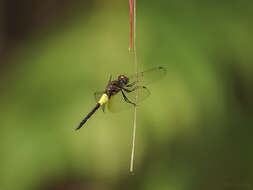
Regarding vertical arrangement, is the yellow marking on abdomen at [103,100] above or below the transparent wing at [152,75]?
below

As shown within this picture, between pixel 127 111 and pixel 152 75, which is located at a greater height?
pixel 152 75

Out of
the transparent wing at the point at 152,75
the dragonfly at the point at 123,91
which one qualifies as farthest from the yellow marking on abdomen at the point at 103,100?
the transparent wing at the point at 152,75

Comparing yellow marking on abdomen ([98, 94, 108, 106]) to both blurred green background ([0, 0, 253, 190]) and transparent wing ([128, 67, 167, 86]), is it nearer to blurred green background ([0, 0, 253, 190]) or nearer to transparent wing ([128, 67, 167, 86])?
blurred green background ([0, 0, 253, 190])

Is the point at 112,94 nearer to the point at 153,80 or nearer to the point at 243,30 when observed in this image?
the point at 153,80

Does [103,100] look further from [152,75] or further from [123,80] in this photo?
[152,75]

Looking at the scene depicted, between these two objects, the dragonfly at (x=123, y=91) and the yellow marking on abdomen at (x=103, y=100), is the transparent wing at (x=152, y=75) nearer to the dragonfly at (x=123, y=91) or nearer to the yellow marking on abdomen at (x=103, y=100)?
the dragonfly at (x=123, y=91)

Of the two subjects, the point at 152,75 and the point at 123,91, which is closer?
the point at 152,75

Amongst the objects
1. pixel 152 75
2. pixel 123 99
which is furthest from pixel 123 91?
pixel 152 75
